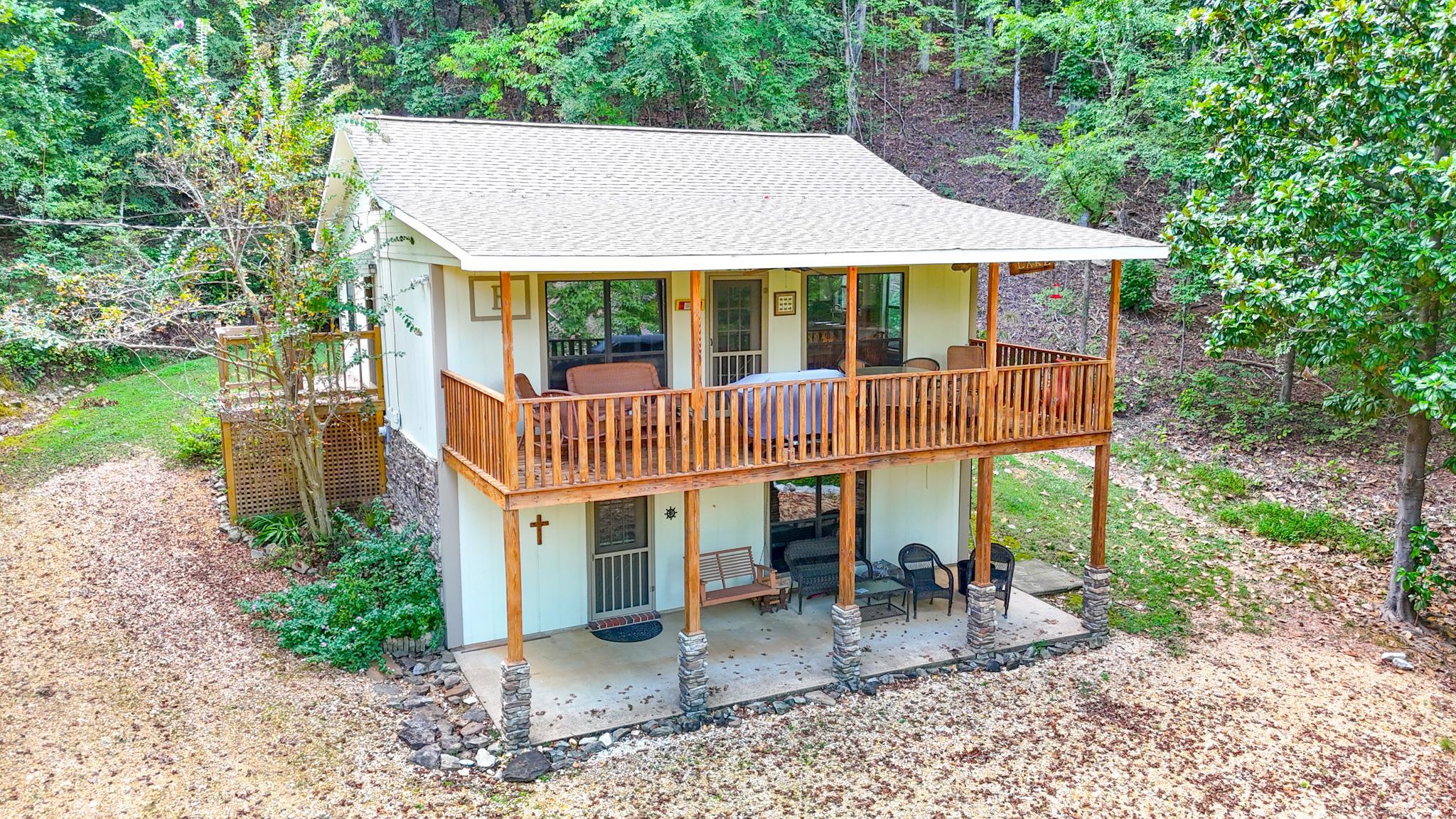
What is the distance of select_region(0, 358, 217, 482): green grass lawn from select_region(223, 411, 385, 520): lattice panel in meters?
1.63

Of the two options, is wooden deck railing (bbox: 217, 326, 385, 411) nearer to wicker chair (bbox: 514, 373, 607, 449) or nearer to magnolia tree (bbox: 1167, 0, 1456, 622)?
wicker chair (bbox: 514, 373, 607, 449)

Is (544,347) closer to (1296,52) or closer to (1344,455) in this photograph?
(1296,52)

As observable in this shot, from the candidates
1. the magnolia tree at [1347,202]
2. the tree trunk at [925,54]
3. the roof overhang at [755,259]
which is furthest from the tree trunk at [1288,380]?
the tree trunk at [925,54]

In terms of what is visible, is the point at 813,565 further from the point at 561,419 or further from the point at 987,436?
the point at 561,419

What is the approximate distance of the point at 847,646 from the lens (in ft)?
32.3

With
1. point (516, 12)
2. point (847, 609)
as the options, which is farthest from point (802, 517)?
point (516, 12)

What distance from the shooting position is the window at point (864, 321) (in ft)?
38.8

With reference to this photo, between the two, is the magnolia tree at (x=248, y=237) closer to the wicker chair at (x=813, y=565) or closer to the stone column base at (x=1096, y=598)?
the wicker chair at (x=813, y=565)

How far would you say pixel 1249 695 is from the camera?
9.63 m

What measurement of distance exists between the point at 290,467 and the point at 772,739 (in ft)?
26.6

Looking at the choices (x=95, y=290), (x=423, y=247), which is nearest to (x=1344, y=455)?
(x=423, y=247)

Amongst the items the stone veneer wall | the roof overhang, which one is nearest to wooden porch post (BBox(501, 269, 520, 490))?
the roof overhang

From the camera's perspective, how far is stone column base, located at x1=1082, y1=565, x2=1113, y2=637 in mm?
10961

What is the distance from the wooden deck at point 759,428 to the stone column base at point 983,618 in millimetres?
1530
